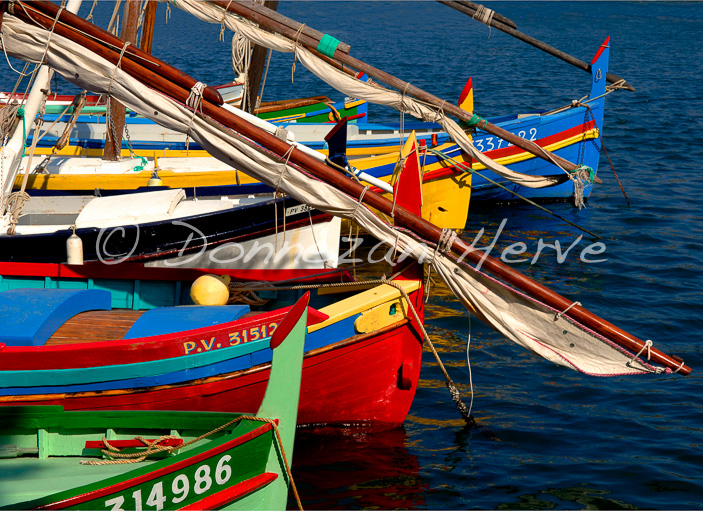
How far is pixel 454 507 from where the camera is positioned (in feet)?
26.4

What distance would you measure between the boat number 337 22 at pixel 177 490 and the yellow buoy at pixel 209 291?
321 cm

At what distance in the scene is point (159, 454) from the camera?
670cm

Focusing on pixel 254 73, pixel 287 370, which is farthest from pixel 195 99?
pixel 254 73

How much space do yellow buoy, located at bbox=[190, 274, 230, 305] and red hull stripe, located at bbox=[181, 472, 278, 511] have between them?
3.10 meters

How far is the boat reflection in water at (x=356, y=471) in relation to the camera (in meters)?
8.04

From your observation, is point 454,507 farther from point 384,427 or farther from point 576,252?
point 576,252

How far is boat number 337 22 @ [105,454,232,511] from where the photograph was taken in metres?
5.88

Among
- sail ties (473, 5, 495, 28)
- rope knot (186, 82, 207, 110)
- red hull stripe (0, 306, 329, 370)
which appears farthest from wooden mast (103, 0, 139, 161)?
red hull stripe (0, 306, 329, 370)

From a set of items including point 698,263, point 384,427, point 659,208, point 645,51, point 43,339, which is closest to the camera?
point 43,339

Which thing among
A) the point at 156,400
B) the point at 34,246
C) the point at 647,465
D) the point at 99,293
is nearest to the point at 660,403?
the point at 647,465

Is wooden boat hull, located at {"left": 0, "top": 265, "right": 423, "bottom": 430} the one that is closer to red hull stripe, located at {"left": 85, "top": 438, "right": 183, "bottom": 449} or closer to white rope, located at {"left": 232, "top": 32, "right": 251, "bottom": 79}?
red hull stripe, located at {"left": 85, "top": 438, "right": 183, "bottom": 449}

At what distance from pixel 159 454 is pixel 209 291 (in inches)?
113

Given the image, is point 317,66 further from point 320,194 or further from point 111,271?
point 111,271

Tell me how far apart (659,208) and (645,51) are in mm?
29874
